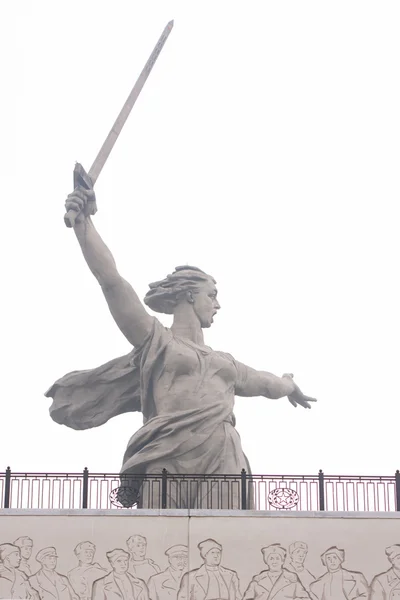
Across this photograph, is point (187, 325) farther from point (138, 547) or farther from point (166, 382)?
point (138, 547)

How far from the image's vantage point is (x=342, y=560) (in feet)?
102

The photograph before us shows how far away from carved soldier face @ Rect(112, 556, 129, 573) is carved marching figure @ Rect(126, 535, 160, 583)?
7 cm

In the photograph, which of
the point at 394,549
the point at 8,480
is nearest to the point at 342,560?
the point at 394,549

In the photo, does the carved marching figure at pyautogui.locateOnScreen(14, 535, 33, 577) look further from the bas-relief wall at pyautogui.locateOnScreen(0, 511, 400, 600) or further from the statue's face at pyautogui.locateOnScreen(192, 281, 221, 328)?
the statue's face at pyautogui.locateOnScreen(192, 281, 221, 328)

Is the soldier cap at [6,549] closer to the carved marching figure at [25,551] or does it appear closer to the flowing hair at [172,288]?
the carved marching figure at [25,551]

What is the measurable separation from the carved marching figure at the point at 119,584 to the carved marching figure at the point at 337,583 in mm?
2351

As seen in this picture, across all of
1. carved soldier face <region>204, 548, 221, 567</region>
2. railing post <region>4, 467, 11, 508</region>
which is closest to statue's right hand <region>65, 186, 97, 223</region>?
railing post <region>4, 467, 11, 508</region>

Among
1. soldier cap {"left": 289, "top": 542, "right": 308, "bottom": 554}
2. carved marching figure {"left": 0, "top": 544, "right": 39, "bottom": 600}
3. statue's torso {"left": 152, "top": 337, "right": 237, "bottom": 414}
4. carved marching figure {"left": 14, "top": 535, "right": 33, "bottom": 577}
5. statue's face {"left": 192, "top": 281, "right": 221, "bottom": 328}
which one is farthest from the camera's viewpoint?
statue's face {"left": 192, "top": 281, "right": 221, "bottom": 328}

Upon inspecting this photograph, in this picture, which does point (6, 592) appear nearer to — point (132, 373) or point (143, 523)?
point (143, 523)

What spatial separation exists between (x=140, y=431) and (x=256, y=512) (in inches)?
95.4

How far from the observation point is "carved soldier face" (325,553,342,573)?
3097 centimetres

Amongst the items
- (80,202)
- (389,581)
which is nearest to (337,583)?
(389,581)

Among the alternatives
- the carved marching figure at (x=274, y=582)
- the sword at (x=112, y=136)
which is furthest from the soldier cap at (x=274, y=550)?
the sword at (x=112, y=136)

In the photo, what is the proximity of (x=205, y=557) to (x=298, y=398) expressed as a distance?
508cm
